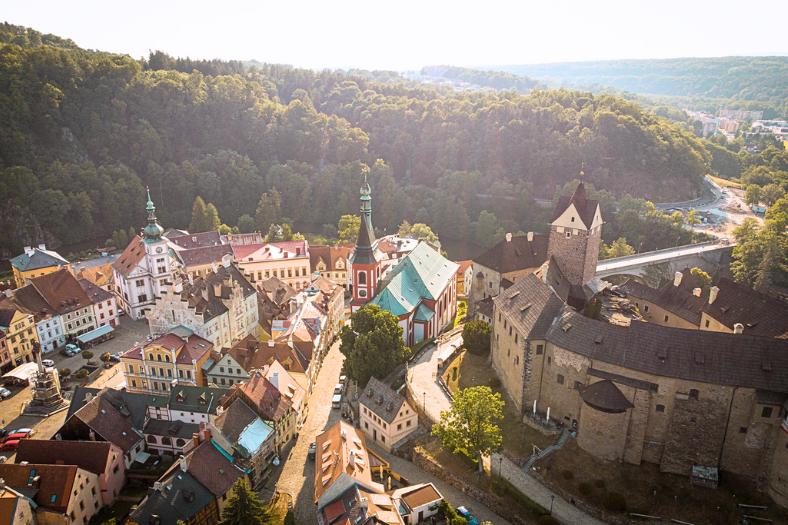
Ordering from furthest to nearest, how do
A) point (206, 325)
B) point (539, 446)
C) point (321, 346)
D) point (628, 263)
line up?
point (628, 263), point (321, 346), point (206, 325), point (539, 446)

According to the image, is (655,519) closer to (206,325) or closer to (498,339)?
(498,339)

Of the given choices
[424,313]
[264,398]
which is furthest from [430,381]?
[264,398]

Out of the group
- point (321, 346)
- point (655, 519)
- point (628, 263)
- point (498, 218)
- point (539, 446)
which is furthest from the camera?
point (498, 218)

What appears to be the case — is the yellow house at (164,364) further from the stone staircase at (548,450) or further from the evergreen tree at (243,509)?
the stone staircase at (548,450)

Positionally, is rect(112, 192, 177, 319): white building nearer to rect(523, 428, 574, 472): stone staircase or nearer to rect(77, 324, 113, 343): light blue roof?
rect(77, 324, 113, 343): light blue roof

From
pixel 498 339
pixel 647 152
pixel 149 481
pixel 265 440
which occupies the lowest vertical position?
pixel 149 481

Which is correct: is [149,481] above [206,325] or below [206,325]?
below

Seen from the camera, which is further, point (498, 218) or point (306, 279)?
point (498, 218)

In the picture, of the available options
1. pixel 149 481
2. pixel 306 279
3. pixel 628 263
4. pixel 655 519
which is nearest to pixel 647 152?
pixel 628 263

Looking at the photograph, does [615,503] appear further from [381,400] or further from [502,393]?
[381,400]
